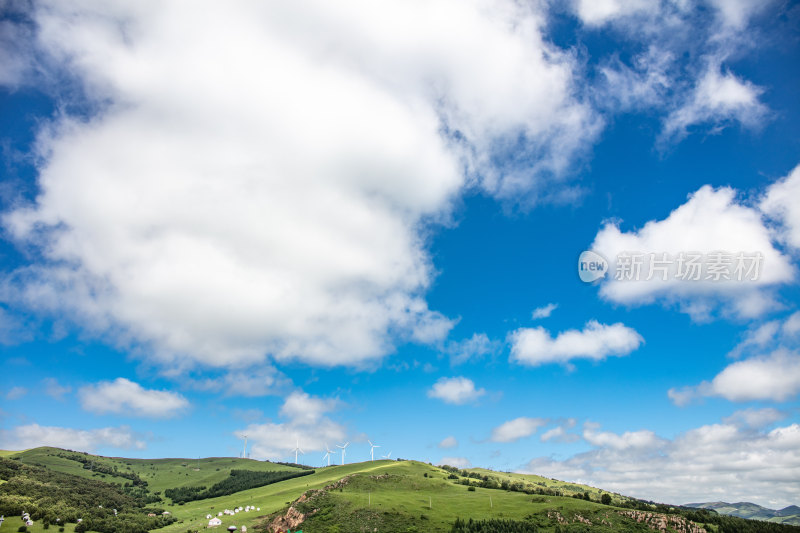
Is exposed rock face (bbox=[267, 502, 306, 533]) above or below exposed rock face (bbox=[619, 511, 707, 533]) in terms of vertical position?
below

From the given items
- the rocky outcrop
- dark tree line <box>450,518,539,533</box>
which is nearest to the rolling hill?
dark tree line <box>450,518,539,533</box>

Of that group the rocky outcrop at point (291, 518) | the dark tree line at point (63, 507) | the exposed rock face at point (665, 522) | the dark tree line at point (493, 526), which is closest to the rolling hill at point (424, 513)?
the exposed rock face at point (665, 522)

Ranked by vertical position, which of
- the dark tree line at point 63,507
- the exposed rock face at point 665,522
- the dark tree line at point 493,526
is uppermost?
the exposed rock face at point 665,522

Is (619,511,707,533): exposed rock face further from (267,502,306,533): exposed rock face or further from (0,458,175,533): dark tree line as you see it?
(0,458,175,533): dark tree line

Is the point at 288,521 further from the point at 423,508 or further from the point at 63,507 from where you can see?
the point at 63,507

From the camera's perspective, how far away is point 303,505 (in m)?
121

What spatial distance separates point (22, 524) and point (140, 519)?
47488 millimetres

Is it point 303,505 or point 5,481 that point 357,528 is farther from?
point 5,481

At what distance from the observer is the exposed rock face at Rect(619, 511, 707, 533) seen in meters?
89.0

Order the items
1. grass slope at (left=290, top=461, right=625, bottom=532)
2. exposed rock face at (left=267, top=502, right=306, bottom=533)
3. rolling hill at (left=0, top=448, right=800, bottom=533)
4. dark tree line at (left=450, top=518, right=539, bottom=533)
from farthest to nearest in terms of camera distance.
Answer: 1. exposed rock face at (left=267, top=502, right=306, bottom=533)
2. grass slope at (left=290, top=461, right=625, bottom=532)
3. rolling hill at (left=0, top=448, right=800, bottom=533)
4. dark tree line at (left=450, top=518, right=539, bottom=533)

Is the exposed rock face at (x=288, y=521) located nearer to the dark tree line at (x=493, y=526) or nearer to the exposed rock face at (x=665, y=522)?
the dark tree line at (x=493, y=526)

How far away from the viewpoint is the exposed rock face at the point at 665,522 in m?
89.0

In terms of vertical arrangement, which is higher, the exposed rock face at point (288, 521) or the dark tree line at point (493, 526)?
Answer: the dark tree line at point (493, 526)

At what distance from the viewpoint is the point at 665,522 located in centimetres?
9088
